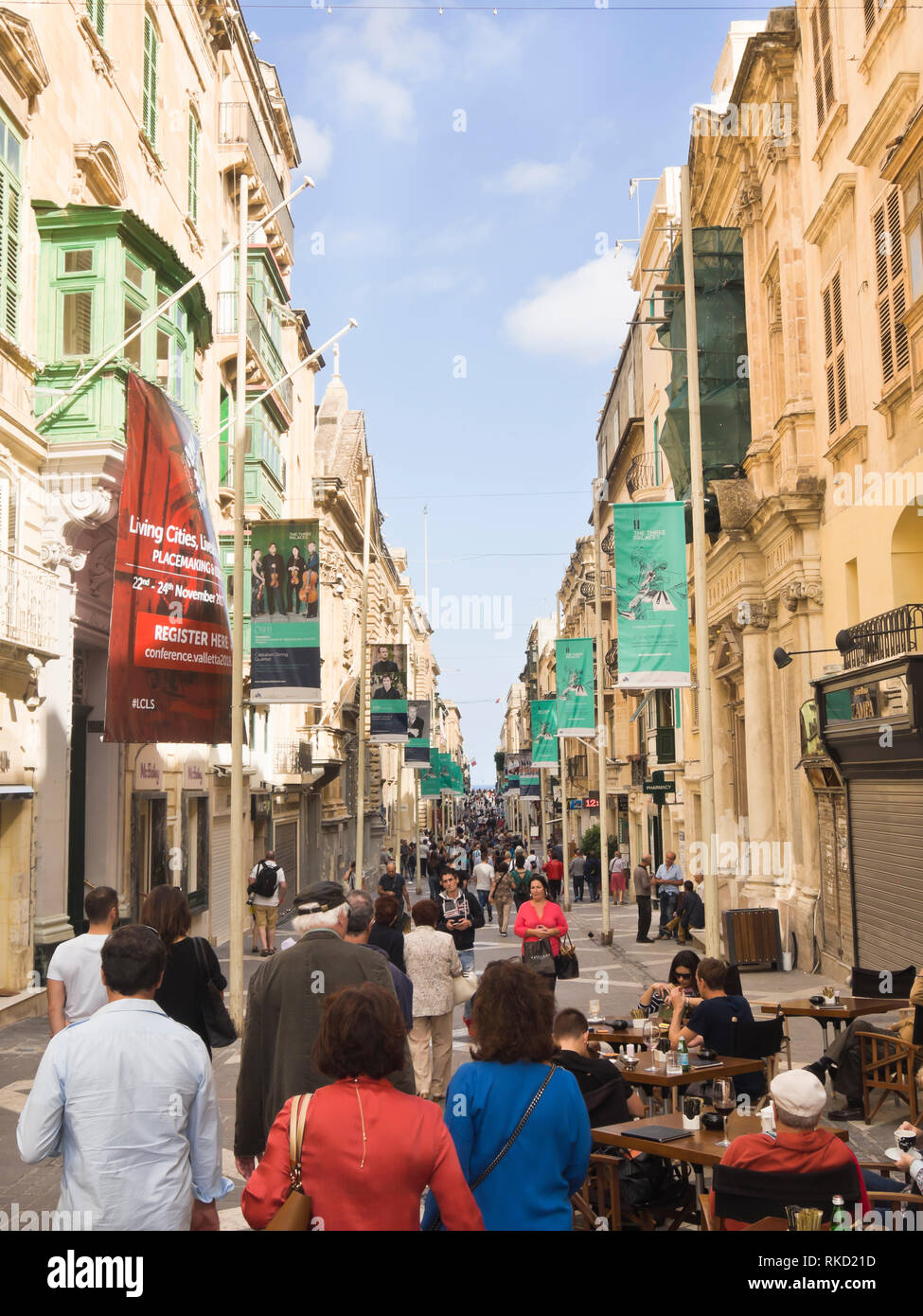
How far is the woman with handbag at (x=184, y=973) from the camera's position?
716 centimetres

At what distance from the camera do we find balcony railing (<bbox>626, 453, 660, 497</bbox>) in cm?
4076

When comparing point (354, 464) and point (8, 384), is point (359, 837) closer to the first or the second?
point (8, 384)

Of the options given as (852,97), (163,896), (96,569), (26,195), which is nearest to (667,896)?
(96,569)

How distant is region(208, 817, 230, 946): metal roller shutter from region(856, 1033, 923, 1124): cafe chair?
17.6 meters

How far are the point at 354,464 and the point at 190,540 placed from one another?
4275 centimetres

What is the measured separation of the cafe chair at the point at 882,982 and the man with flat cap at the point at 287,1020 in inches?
304

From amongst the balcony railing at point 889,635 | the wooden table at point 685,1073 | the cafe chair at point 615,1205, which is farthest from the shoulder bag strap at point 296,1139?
the balcony railing at point 889,635

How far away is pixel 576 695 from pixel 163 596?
15228 millimetres

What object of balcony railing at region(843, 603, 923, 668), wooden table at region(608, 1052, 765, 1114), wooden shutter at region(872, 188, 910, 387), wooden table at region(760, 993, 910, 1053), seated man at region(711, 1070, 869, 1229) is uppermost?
wooden shutter at region(872, 188, 910, 387)

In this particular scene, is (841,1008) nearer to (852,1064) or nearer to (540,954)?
(852,1064)

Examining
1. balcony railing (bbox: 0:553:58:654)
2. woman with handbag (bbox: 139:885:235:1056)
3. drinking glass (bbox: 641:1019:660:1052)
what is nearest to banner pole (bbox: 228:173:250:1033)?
balcony railing (bbox: 0:553:58:654)

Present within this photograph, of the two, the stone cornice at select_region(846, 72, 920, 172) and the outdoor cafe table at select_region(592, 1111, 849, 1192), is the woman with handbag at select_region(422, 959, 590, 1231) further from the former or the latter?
the stone cornice at select_region(846, 72, 920, 172)

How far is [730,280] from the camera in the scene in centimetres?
2412

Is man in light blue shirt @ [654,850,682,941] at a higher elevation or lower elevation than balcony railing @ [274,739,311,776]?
lower
